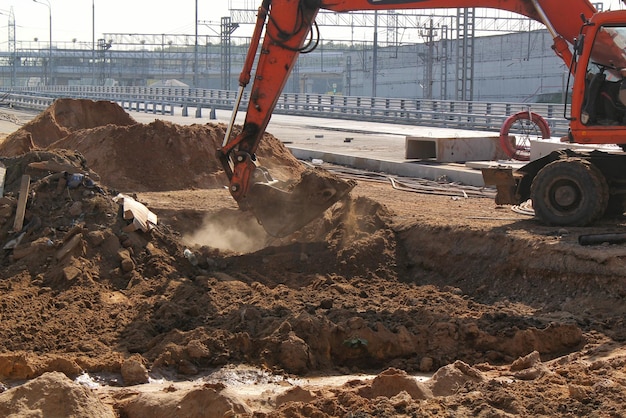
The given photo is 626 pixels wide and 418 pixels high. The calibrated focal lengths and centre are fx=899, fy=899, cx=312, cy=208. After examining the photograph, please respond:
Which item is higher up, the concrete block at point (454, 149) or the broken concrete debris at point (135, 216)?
the concrete block at point (454, 149)

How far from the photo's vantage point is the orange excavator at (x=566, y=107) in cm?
1085

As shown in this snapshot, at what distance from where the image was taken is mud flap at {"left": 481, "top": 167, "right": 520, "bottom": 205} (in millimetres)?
11867

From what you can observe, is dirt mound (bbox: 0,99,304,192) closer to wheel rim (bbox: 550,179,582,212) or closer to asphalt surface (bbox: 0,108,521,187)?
asphalt surface (bbox: 0,108,521,187)

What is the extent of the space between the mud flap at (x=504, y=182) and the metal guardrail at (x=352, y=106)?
19825 millimetres

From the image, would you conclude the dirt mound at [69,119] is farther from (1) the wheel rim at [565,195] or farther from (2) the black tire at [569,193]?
(1) the wheel rim at [565,195]

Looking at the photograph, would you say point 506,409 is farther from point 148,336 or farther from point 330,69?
point 330,69

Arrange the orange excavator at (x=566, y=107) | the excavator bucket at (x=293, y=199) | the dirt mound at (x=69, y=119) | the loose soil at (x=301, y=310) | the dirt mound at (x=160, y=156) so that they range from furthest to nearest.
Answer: the dirt mound at (x=69, y=119) < the dirt mound at (x=160, y=156) < the excavator bucket at (x=293, y=199) < the orange excavator at (x=566, y=107) < the loose soil at (x=301, y=310)

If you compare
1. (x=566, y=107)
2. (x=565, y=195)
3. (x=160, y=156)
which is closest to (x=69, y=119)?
(x=160, y=156)

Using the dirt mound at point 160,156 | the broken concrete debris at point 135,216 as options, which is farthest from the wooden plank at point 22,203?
the dirt mound at point 160,156

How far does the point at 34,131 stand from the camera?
2205cm

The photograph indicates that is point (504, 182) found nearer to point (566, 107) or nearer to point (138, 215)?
point (566, 107)

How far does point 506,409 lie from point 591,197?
5511 millimetres

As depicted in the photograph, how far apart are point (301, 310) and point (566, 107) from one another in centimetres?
452

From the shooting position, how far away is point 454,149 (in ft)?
68.1
